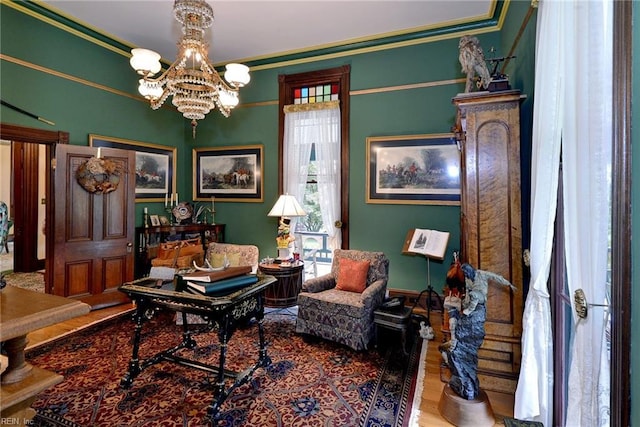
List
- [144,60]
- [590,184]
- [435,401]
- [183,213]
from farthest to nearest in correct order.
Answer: [183,213], [144,60], [435,401], [590,184]

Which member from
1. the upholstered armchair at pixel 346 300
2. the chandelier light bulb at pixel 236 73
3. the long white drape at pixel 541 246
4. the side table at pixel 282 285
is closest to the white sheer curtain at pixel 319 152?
the side table at pixel 282 285

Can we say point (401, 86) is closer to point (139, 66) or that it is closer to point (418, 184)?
point (418, 184)

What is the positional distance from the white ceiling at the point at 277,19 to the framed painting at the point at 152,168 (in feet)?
5.01

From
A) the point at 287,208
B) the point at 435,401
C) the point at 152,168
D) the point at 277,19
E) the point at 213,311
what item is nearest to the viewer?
the point at 213,311

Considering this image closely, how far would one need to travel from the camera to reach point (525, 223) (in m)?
2.79

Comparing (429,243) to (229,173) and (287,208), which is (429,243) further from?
(229,173)

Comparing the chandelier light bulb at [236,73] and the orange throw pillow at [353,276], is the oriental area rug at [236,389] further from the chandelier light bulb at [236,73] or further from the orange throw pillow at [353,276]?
the chandelier light bulb at [236,73]

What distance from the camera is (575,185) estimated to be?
1.46 metres

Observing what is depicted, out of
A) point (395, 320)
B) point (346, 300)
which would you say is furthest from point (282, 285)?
point (395, 320)

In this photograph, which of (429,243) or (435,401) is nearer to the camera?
(435,401)

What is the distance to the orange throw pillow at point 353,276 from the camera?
3.68 metres

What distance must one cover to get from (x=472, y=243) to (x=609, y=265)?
1367 millimetres

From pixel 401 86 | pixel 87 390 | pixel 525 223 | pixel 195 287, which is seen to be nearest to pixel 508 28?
pixel 401 86

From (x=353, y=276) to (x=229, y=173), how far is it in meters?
3.11
